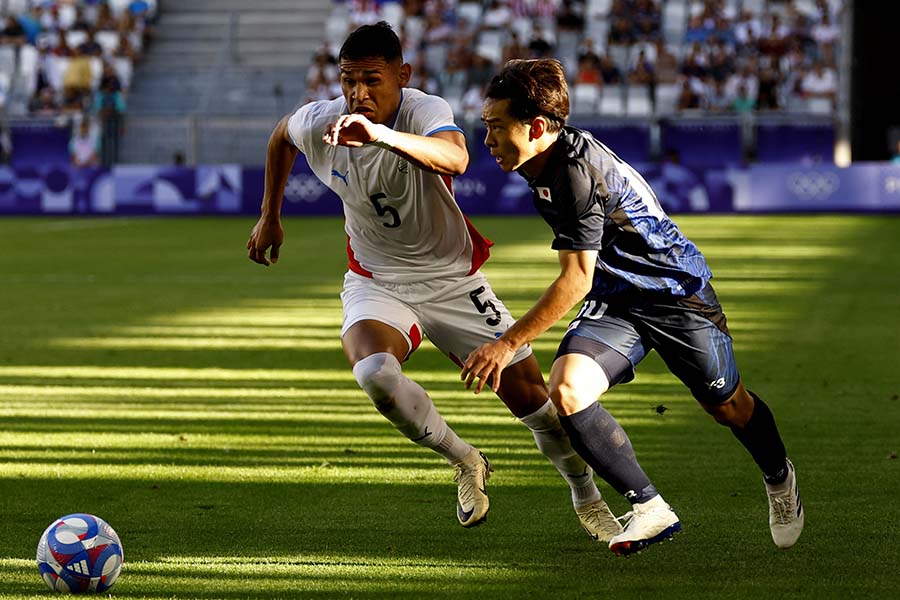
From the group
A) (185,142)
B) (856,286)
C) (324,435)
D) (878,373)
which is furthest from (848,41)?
(324,435)

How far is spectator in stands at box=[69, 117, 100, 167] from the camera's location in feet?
105

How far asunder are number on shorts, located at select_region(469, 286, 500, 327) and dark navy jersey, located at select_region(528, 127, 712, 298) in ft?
2.47

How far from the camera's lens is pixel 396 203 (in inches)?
252

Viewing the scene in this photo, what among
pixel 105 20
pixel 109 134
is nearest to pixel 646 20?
pixel 109 134

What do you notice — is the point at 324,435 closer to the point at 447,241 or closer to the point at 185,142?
the point at 447,241

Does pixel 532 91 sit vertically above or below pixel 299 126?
above

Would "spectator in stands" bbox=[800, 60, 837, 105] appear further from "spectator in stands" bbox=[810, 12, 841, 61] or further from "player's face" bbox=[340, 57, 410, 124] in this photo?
"player's face" bbox=[340, 57, 410, 124]

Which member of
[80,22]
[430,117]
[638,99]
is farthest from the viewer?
[80,22]

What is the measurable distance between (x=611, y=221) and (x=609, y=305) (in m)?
0.35

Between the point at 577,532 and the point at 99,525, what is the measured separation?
1.87 metres

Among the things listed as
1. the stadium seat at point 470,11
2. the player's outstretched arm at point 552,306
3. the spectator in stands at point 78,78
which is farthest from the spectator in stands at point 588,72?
the player's outstretched arm at point 552,306

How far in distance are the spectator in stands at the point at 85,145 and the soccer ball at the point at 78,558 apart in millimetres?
27592

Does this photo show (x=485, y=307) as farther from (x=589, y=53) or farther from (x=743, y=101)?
(x=589, y=53)

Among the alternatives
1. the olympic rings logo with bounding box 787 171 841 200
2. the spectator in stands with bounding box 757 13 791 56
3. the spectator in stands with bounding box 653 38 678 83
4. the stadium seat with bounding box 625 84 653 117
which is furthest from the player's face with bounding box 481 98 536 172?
the spectator in stands with bounding box 757 13 791 56
